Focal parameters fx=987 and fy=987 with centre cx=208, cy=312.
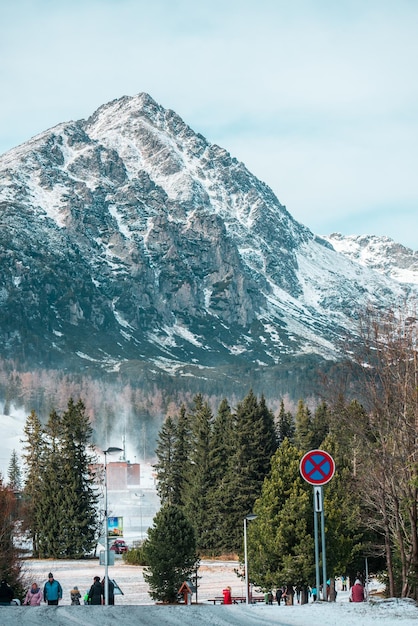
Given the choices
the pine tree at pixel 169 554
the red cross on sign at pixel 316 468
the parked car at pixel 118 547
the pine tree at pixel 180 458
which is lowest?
the parked car at pixel 118 547

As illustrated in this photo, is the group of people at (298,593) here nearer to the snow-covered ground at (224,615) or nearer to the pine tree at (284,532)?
the pine tree at (284,532)

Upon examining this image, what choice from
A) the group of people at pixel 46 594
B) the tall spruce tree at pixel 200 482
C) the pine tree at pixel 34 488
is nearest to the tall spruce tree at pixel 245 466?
the tall spruce tree at pixel 200 482

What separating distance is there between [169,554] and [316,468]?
31.3 m

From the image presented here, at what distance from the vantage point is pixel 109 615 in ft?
79.5

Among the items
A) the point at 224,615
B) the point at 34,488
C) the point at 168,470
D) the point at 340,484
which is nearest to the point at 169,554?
the point at 340,484

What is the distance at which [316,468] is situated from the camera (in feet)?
89.5

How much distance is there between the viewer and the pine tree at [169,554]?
2222 inches

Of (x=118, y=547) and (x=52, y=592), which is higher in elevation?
(x=52, y=592)

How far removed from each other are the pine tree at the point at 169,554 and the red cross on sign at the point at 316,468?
102 ft

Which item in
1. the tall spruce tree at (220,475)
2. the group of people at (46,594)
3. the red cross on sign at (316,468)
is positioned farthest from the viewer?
the tall spruce tree at (220,475)

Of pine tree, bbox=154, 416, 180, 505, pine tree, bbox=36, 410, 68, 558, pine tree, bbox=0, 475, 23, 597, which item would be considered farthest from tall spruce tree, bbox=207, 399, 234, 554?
pine tree, bbox=0, 475, 23, 597

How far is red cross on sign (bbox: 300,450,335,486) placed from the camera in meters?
27.2

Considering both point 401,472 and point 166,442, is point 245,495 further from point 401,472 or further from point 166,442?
point 401,472

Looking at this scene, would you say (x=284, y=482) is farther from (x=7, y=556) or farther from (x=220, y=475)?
(x=220, y=475)
